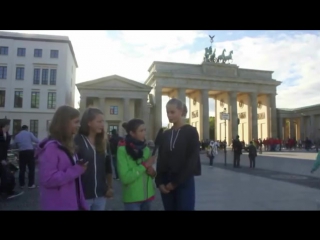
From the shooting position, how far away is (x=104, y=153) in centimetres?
350

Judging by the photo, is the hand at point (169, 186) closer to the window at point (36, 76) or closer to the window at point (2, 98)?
the window at point (36, 76)

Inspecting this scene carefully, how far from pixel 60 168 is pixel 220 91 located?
60.7 metres

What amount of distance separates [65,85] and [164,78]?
18.4m

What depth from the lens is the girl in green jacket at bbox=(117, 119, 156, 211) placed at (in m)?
3.43

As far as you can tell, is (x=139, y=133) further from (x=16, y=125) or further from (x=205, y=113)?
(x=205, y=113)

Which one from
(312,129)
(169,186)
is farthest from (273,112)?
(169,186)

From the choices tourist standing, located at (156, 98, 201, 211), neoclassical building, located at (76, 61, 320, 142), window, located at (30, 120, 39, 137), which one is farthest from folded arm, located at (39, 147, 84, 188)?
window, located at (30, 120, 39, 137)

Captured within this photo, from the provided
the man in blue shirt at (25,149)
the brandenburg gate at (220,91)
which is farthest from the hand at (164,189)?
the brandenburg gate at (220,91)

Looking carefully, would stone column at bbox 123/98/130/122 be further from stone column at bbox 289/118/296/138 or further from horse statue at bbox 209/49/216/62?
stone column at bbox 289/118/296/138

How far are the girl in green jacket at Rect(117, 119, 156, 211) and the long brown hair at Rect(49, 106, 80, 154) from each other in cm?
78

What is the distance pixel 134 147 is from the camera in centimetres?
350

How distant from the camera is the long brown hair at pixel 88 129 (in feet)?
11.2

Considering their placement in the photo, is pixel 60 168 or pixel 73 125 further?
pixel 73 125
